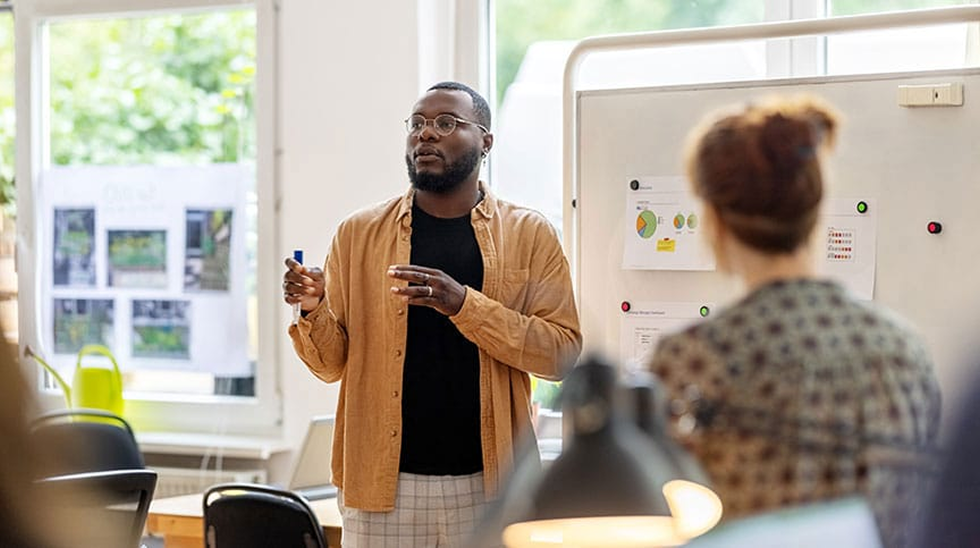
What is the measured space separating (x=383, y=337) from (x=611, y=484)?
1.44 meters

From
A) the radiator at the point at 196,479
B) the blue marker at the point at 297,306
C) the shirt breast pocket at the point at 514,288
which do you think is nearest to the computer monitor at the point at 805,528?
the blue marker at the point at 297,306

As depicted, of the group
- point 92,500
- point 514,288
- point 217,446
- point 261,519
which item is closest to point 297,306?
point 514,288

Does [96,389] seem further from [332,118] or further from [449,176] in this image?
[332,118]

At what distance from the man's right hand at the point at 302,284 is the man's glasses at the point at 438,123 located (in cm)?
26

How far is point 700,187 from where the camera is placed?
66cm

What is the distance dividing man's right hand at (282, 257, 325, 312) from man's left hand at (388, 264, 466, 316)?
0.47 feet

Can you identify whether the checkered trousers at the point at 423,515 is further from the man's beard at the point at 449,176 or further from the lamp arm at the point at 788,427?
the lamp arm at the point at 788,427

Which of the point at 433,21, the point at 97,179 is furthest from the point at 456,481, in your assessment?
the point at 97,179

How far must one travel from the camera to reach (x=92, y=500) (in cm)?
71

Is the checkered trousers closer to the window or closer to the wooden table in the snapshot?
the wooden table

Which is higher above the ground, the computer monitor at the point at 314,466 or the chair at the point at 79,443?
the chair at the point at 79,443

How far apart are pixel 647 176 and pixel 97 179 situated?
9.49 ft

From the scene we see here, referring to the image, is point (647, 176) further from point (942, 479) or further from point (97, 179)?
point (97, 179)

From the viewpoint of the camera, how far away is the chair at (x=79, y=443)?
65 centimetres
